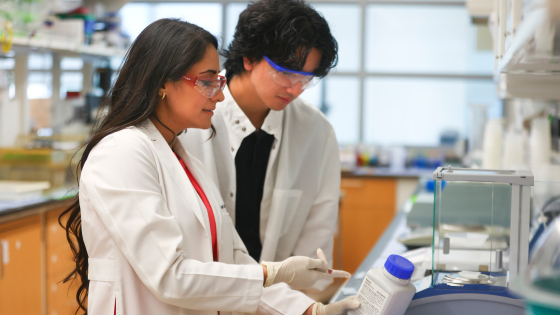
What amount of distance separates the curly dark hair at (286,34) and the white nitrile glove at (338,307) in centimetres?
67

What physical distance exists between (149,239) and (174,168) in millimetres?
220

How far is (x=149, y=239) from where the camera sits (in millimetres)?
1038

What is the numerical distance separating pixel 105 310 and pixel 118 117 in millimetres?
430

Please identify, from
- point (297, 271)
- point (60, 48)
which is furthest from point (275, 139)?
point (60, 48)

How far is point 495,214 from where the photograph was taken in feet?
4.13

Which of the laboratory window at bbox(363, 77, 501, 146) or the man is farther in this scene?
the laboratory window at bbox(363, 77, 501, 146)

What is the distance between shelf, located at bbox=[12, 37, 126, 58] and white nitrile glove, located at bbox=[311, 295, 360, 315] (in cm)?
252

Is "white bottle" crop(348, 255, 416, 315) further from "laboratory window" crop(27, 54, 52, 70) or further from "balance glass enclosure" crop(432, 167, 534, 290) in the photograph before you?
"laboratory window" crop(27, 54, 52, 70)

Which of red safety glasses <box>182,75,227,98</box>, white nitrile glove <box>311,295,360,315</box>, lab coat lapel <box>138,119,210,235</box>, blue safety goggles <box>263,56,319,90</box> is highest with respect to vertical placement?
blue safety goggles <box>263,56,319,90</box>

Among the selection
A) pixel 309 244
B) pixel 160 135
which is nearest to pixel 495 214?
pixel 309 244

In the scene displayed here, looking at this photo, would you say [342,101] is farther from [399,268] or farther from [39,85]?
[399,268]

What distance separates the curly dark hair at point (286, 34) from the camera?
1.49m

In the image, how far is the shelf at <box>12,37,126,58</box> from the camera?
3.08m

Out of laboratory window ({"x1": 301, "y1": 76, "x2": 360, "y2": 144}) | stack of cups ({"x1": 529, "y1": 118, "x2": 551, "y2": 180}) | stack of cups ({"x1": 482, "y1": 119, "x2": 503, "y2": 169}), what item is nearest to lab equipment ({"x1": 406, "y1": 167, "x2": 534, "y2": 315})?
stack of cups ({"x1": 529, "y1": 118, "x2": 551, "y2": 180})
